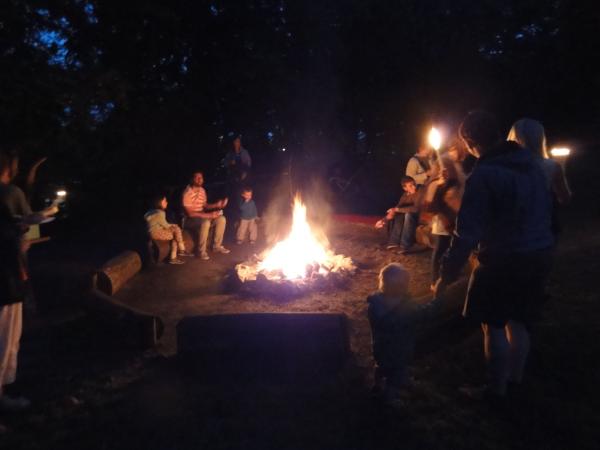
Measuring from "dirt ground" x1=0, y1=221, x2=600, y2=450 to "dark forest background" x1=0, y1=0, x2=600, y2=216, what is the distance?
3.96 m

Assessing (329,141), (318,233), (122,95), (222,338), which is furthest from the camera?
(329,141)

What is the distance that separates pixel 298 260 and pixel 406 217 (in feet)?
8.31

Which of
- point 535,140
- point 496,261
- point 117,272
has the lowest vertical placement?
point 117,272

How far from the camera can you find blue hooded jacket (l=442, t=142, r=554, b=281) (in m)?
3.39

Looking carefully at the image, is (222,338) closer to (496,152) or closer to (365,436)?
(365,436)

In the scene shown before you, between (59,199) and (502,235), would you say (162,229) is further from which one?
(502,235)

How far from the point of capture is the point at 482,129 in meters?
3.57

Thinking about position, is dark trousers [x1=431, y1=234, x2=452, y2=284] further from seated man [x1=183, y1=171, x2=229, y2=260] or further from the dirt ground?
seated man [x1=183, y1=171, x2=229, y2=260]

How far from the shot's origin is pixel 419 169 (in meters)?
9.95

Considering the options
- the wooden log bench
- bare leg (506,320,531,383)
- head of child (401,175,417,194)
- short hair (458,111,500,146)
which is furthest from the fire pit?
short hair (458,111,500,146)

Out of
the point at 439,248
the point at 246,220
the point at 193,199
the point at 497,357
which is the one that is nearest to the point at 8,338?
the point at 497,357

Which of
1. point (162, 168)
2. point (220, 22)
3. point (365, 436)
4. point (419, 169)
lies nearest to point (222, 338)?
point (365, 436)

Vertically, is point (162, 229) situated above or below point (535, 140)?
below

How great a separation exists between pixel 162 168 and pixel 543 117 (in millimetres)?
12391
